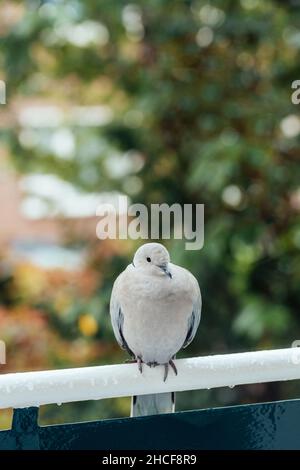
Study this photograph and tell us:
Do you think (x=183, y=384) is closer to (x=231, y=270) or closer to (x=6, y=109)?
(x=231, y=270)

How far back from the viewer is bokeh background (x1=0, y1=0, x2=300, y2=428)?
8.71ft

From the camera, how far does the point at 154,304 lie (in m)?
1.16

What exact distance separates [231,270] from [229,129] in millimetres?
472

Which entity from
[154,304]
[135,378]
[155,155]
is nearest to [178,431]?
[135,378]

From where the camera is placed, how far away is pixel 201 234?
2645mm

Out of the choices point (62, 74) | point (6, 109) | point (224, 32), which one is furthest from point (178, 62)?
point (6, 109)

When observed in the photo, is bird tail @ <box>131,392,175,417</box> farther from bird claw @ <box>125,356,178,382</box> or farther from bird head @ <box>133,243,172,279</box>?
bird head @ <box>133,243,172,279</box>

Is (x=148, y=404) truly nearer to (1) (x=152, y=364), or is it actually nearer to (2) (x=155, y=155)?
(1) (x=152, y=364)

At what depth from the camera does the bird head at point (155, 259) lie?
1.12 m

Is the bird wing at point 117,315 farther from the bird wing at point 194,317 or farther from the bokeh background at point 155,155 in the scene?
the bokeh background at point 155,155

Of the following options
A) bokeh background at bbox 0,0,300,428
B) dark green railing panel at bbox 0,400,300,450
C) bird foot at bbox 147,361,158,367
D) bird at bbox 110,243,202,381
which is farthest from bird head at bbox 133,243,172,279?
bokeh background at bbox 0,0,300,428

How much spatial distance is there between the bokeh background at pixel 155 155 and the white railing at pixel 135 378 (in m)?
1.46

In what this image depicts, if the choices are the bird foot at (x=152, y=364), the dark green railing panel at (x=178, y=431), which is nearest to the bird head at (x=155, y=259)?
the bird foot at (x=152, y=364)
